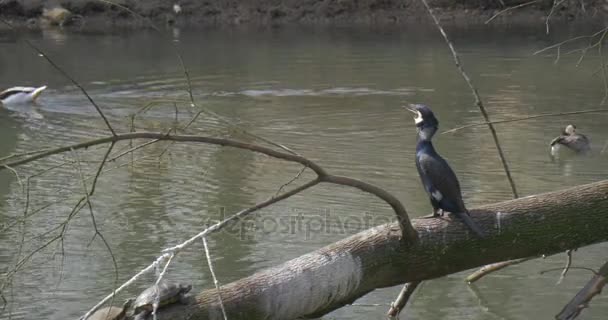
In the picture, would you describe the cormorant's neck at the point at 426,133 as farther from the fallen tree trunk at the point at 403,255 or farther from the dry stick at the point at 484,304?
the dry stick at the point at 484,304

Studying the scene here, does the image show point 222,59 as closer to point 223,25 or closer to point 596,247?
point 223,25

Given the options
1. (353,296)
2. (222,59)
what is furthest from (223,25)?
(353,296)

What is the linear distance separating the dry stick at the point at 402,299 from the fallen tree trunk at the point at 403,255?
0.29 m

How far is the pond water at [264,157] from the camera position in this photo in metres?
6.04

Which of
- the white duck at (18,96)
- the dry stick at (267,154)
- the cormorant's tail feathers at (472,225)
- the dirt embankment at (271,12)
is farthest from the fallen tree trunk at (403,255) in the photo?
the dirt embankment at (271,12)

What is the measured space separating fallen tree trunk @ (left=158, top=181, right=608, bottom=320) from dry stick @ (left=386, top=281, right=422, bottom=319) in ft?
0.95

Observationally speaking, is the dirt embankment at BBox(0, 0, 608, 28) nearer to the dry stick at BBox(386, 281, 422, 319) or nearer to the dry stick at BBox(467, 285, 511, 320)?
the dry stick at BBox(467, 285, 511, 320)

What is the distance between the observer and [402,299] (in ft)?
16.4

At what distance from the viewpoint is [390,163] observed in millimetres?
9234

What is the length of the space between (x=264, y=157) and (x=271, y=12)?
45.1 ft

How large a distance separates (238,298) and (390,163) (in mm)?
5235

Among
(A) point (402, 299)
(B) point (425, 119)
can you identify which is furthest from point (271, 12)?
(B) point (425, 119)

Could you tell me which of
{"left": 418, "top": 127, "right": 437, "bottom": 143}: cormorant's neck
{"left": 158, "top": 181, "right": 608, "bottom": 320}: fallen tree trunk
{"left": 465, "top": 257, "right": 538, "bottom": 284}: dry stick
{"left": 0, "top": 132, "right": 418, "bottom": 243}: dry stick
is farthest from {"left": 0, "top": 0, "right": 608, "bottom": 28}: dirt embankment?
{"left": 0, "top": 132, "right": 418, "bottom": 243}: dry stick

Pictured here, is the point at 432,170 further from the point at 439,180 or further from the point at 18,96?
the point at 18,96
